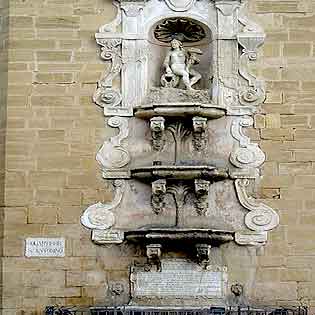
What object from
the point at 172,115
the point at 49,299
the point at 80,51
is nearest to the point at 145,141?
the point at 172,115

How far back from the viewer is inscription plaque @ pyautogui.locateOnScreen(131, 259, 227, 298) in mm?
8055

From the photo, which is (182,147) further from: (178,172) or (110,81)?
(110,81)

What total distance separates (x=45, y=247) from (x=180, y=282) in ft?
3.82

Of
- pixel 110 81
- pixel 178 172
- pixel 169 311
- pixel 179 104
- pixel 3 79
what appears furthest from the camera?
pixel 3 79

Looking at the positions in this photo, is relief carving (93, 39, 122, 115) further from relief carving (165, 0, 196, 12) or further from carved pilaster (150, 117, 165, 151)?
relief carving (165, 0, 196, 12)

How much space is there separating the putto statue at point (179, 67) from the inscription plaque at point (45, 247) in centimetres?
163

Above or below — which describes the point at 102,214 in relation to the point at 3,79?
below

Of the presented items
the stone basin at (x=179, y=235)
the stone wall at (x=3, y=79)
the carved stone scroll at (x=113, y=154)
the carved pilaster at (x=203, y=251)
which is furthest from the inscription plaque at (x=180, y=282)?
the stone wall at (x=3, y=79)

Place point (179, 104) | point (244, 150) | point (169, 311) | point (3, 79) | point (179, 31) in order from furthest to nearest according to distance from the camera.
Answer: point (179, 31) < point (3, 79) < point (244, 150) < point (179, 104) < point (169, 311)

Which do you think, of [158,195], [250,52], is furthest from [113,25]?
[158,195]

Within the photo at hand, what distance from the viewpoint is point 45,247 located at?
815 centimetres

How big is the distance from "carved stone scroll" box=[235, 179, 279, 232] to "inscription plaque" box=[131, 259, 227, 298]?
465 mm

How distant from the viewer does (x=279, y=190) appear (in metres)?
8.23

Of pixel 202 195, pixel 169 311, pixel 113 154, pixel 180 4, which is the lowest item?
pixel 169 311
